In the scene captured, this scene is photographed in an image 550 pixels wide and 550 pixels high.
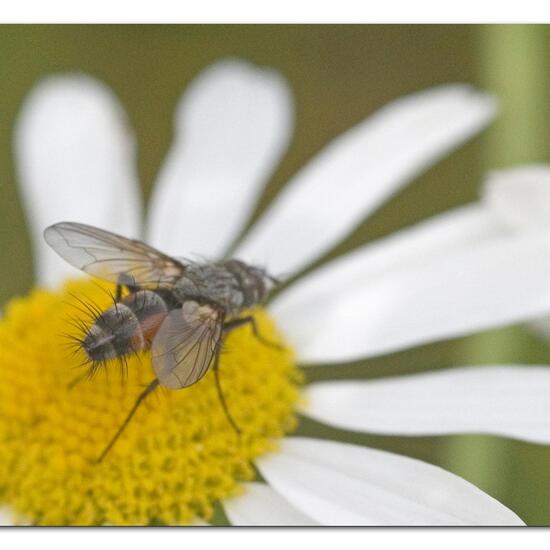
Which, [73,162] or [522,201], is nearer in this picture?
[522,201]

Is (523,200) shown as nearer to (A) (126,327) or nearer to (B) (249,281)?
(B) (249,281)

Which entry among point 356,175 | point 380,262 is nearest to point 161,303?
point 380,262

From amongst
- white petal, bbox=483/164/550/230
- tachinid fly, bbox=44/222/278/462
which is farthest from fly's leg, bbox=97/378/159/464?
white petal, bbox=483/164/550/230

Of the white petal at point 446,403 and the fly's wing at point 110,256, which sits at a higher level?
the fly's wing at point 110,256

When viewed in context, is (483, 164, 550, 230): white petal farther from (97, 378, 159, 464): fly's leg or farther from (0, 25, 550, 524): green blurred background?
(97, 378, 159, 464): fly's leg

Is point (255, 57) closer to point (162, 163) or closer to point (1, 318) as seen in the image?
point (162, 163)
